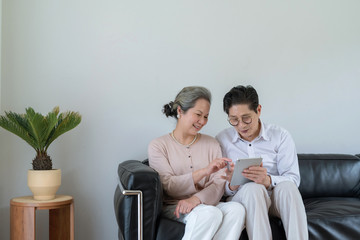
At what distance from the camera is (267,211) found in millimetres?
2420

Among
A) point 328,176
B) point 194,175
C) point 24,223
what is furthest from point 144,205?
point 328,176

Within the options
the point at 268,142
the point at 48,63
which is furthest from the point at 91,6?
the point at 268,142

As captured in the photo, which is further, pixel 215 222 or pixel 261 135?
pixel 261 135

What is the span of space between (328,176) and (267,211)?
1.18 meters

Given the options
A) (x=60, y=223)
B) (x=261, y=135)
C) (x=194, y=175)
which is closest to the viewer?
(x=194, y=175)

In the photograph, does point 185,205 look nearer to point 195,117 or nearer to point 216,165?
point 216,165

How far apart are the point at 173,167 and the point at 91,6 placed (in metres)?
1.33

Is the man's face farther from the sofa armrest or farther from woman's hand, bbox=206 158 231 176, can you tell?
the sofa armrest

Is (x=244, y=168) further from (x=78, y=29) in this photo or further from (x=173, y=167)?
(x=78, y=29)

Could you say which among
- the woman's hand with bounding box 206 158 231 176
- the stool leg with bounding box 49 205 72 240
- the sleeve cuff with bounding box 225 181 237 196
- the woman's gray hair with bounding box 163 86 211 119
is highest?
the woman's gray hair with bounding box 163 86 211 119

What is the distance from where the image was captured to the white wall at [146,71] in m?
3.13

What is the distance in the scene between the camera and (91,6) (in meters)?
3.28

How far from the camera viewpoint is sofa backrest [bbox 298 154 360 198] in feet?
11.1

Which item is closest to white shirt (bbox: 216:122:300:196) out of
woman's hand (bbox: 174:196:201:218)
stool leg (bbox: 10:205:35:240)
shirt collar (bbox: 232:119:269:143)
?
shirt collar (bbox: 232:119:269:143)
